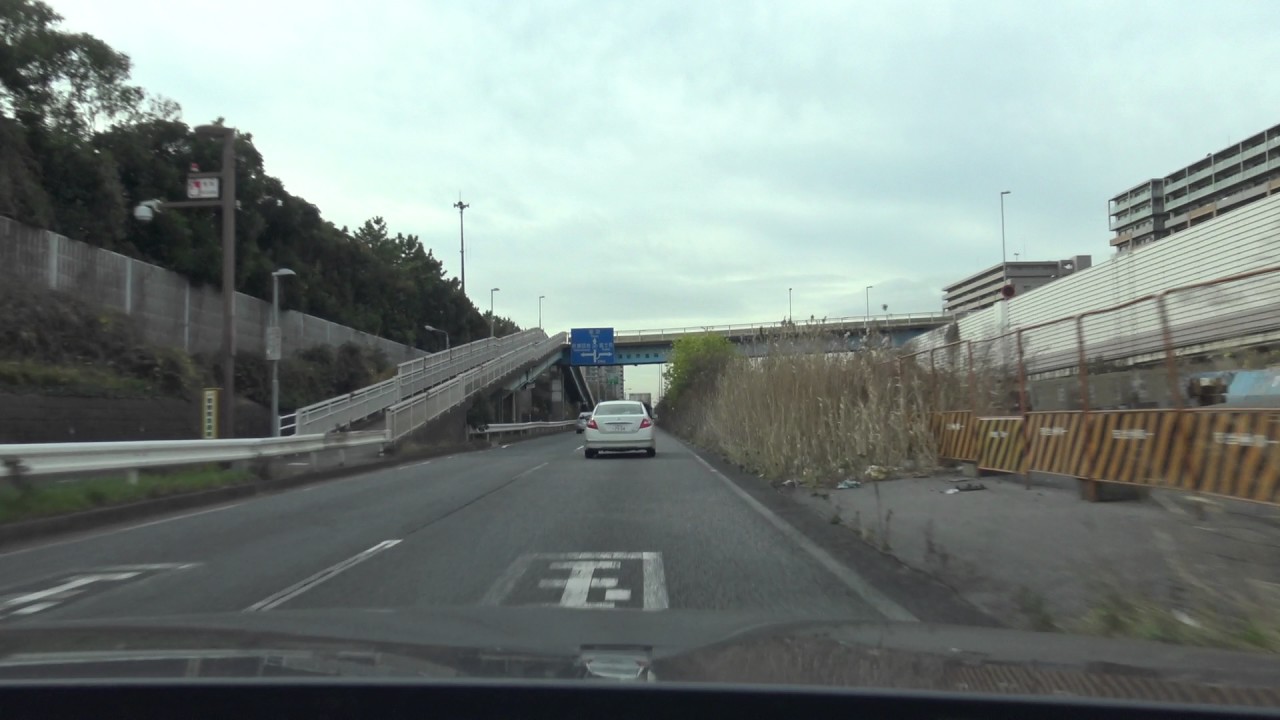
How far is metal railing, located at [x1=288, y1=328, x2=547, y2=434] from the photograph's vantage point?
28.6 m

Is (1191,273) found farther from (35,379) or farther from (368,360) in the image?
(368,360)

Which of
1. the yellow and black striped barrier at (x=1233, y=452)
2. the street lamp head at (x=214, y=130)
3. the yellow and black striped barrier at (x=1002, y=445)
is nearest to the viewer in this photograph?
the yellow and black striped barrier at (x=1233, y=452)

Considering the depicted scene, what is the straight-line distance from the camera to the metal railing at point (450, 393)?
2942 cm

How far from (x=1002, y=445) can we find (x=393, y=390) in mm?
25571

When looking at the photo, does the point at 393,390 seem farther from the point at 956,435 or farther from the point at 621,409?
the point at 956,435

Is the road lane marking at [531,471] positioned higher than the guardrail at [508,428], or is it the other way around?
A: the guardrail at [508,428]

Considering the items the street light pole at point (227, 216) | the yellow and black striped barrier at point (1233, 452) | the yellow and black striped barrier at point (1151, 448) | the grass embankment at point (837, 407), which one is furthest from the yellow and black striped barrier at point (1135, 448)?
the street light pole at point (227, 216)

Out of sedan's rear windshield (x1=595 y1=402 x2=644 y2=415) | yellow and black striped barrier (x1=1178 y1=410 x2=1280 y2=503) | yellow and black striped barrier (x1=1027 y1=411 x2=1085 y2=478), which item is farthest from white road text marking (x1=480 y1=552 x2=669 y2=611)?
sedan's rear windshield (x1=595 y1=402 x2=644 y2=415)

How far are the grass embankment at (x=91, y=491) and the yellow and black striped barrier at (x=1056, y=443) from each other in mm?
11832

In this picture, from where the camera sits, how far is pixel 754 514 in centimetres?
1226

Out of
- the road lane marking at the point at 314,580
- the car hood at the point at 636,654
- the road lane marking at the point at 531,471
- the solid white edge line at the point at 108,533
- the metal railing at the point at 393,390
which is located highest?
the metal railing at the point at 393,390

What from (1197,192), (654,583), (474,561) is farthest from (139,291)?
(1197,192)

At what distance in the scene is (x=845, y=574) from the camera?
7930 mm

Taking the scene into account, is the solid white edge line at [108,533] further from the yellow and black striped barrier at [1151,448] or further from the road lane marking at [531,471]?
the yellow and black striped barrier at [1151,448]
